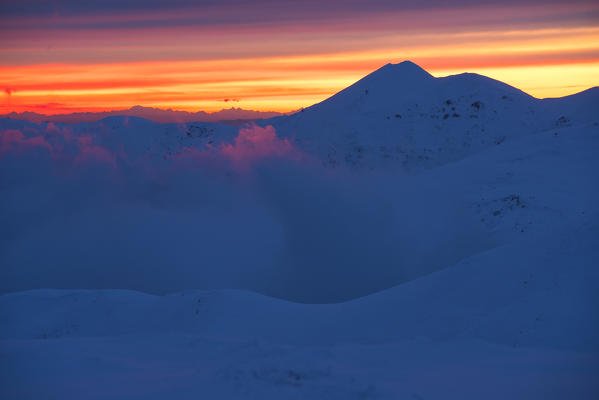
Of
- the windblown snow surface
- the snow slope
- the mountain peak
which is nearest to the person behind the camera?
the windblown snow surface

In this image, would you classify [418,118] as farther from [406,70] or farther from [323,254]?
[323,254]

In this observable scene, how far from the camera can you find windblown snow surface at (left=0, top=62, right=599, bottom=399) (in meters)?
8.16

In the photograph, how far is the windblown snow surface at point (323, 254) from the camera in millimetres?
8156

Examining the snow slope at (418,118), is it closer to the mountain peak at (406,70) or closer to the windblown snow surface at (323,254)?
the mountain peak at (406,70)

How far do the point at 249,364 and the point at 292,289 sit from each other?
12.9 metres

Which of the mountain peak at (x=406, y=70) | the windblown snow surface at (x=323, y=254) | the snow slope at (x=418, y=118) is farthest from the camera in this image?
the mountain peak at (x=406, y=70)

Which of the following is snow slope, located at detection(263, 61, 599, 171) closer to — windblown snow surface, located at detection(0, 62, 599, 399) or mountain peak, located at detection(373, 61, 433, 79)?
mountain peak, located at detection(373, 61, 433, 79)

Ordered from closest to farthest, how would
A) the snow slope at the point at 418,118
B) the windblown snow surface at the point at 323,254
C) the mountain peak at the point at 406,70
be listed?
the windblown snow surface at the point at 323,254
the snow slope at the point at 418,118
the mountain peak at the point at 406,70

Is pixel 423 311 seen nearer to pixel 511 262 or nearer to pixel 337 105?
pixel 511 262

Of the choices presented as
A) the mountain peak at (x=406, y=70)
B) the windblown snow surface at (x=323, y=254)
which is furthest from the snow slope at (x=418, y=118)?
the windblown snow surface at (x=323, y=254)

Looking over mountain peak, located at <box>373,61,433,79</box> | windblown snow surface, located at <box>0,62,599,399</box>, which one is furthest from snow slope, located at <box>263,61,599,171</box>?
windblown snow surface, located at <box>0,62,599,399</box>

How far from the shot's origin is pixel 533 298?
1069cm

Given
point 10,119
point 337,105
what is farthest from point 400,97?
point 10,119

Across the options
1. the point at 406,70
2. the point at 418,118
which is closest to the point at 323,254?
the point at 418,118
